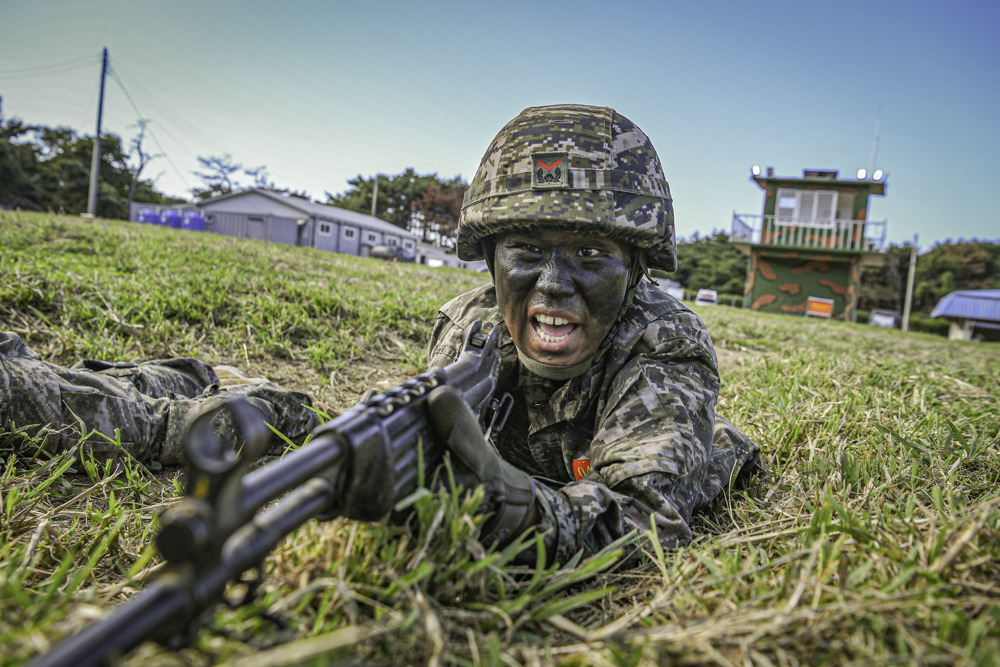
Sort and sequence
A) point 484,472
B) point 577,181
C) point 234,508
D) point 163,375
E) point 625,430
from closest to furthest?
point 234,508, point 484,472, point 625,430, point 577,181, point 163,375

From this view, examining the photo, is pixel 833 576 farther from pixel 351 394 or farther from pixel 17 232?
pixel 17 232

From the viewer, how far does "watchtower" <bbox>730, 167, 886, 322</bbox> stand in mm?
24578

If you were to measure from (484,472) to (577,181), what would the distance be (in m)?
1.28

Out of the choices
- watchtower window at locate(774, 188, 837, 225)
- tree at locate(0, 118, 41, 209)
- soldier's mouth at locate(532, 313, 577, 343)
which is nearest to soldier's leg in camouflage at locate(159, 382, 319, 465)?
soldier's mouth at locate(532, 313, 577, 343)

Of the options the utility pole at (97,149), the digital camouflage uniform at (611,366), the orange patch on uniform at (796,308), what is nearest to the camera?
the digital camouflage uniform at (611,366)

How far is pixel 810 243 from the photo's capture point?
25016 mm

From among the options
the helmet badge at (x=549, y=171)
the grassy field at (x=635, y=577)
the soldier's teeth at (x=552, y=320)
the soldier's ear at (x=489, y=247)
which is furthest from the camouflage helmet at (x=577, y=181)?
the grassy field at (x=635, y=577)

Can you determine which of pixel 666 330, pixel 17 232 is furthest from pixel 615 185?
pixel 17 232

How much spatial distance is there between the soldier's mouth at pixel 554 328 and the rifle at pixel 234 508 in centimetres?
103

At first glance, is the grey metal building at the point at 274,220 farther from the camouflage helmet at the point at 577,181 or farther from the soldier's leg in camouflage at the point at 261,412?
the camouflage helmet at the point at 577,181

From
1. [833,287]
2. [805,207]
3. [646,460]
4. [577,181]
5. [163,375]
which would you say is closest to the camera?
[646,460]

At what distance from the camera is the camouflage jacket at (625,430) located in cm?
172

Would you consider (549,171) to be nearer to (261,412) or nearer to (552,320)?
(552,320)

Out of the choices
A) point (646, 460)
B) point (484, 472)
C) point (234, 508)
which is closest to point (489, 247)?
point (646, 460)
